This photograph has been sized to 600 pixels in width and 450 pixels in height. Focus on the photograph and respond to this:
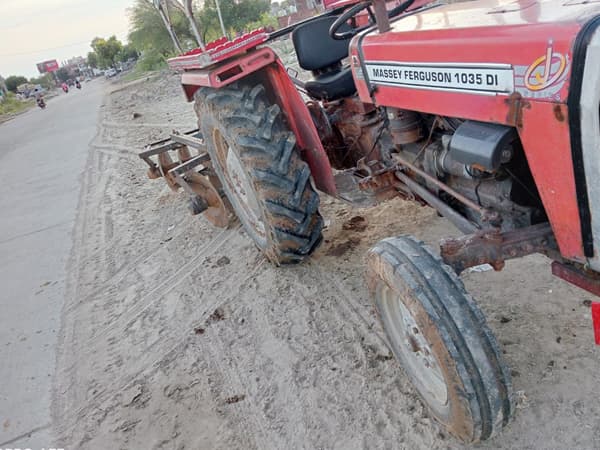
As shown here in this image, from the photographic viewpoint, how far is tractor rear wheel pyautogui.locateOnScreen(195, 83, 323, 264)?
303cm

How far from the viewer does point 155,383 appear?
288 centimetres

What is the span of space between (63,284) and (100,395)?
184 cm

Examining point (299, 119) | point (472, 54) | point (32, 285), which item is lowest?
point (32, 285)

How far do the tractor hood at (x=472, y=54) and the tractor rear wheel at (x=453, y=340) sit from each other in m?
0.56

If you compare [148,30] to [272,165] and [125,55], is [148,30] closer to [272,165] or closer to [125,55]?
[125,55]

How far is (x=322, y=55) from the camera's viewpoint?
3.56 m

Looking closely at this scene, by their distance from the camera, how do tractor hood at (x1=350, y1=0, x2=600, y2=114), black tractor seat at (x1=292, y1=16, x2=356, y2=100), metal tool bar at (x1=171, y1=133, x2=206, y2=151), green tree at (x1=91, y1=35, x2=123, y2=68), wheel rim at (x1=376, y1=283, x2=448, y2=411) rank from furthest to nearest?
green tree at (x1=91, y1=35, x2=123, y2=68) → metal tool bar at (x1=171, y1=133, x2=206, y2=151) → black tractor seat at (x1=292, y1=16, x2=356, y2=100) → wheel rim at (x1=376, y1=283, x2=448, y2=411) → tractor hood at (x1=350, y1=0, x2=600, y2=114)

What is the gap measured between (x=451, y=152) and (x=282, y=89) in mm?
1580

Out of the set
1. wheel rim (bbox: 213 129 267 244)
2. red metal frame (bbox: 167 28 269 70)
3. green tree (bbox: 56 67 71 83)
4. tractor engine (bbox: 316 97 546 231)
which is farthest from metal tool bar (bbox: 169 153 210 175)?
green tree (bbox: 56 67 71 83)

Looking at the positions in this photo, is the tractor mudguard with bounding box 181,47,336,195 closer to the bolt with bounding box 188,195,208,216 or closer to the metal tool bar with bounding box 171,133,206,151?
the metal tool bar with bounding box 171,133,206,151

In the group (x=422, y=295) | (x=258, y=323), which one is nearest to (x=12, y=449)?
(x=258, y=323)

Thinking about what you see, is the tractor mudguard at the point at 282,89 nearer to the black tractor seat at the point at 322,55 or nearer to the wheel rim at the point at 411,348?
the black tractor seat at the point at 322,55

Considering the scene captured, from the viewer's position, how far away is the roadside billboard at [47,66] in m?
104

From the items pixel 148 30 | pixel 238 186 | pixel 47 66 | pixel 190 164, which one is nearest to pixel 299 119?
pixel 238 186
